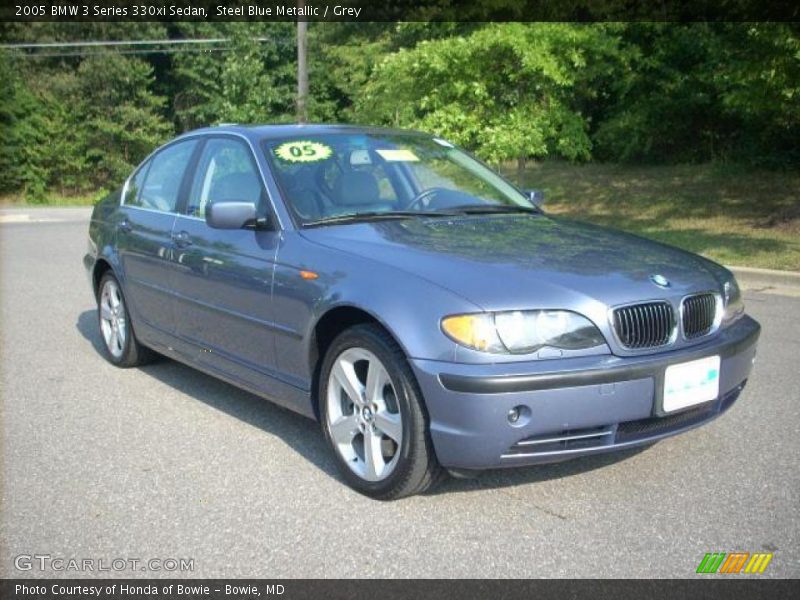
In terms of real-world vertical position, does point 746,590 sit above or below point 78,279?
above

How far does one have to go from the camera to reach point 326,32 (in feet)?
129

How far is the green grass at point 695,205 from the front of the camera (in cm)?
1225

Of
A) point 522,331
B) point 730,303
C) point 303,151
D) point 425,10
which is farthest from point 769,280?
point 425,10

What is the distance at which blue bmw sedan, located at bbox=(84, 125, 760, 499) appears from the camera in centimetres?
341

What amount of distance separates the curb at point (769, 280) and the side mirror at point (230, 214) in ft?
22.1

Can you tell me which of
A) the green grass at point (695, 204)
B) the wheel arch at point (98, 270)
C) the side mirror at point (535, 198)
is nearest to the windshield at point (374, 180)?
the side mirror at point (535, 198)

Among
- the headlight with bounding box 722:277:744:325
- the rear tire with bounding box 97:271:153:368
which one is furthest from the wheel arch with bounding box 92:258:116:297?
the headlight with bounding box 722:277:744:325

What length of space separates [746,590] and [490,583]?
2.85 feet

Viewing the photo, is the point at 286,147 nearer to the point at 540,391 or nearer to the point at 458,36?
the point at 540,391

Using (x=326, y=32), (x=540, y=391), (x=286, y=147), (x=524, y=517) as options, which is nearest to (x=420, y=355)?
(x=540, y=391)

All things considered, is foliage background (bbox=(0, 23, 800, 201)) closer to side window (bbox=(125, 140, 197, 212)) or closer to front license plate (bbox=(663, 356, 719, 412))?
side window (bbox=(125, 140, 197, 212))

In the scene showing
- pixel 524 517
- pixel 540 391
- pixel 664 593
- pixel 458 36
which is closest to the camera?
pixel 664 593

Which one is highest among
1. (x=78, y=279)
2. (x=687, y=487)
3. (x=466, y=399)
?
(x=466, y=399)

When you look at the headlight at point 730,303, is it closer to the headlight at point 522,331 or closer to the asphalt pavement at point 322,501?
the asphalt pavement at point 322,501
